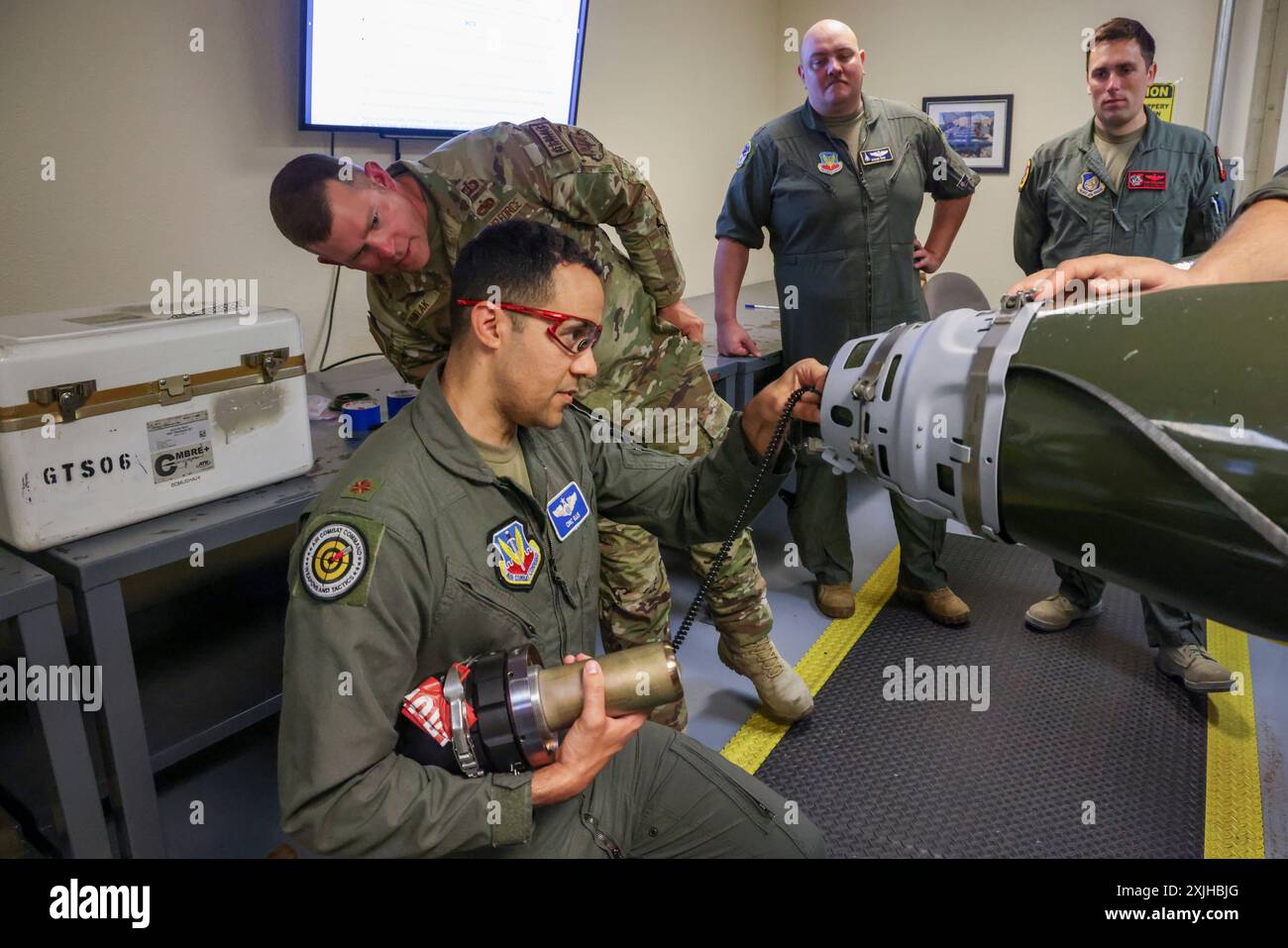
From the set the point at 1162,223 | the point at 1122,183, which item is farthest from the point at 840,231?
the point at 1162,223

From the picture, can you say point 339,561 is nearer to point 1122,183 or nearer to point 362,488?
point 362,488

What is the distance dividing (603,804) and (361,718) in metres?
0.41

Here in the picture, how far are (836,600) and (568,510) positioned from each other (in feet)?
5.12

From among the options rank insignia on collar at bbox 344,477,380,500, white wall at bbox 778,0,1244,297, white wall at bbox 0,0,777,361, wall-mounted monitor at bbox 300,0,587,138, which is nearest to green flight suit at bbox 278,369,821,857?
rank insignia on collar at bbox 344,477,380,500

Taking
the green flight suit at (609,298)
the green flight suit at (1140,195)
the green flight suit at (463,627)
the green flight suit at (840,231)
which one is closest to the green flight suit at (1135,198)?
the green flight suit at (1140,195)

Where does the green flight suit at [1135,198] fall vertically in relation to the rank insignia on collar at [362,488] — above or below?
above

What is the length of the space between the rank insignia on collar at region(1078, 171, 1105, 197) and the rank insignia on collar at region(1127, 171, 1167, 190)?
3.0 inches

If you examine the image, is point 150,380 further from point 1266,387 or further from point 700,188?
point 700,188

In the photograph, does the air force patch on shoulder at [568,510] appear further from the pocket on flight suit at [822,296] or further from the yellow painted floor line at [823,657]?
the pocket on flight suit at [822,296]

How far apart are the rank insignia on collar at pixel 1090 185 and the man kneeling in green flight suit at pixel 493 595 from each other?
5.98ft

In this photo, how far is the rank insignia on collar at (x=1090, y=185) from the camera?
8.55 feet

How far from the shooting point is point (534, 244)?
4.15ft

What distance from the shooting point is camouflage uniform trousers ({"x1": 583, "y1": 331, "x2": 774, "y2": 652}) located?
77.4 inches

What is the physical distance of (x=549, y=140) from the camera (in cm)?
185
